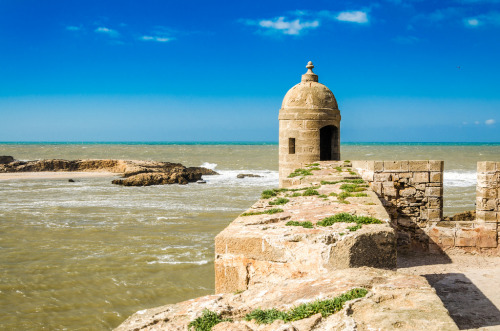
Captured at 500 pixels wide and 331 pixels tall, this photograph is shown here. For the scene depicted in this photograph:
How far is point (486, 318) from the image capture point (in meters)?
5.52

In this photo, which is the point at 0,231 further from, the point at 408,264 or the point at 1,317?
the point at 408,264

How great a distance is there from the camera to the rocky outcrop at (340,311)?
8.09 feet

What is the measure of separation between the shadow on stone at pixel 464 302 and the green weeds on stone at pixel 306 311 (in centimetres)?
314

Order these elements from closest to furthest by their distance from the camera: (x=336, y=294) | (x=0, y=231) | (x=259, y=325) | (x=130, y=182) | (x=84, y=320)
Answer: (x=259, y=325), (x=336, y=294), (x=84, y=320), (x=0, y=231), (x=130, y=182)

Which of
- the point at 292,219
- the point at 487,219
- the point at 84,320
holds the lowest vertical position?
the point at 84,320

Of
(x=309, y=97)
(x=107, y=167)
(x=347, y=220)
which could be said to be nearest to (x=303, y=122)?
(x=309, y=97)

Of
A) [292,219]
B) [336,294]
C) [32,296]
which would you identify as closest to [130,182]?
[32,296]

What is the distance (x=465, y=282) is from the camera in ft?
23.1

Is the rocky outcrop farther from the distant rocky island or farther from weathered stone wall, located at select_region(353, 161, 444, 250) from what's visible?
the distant rocky island

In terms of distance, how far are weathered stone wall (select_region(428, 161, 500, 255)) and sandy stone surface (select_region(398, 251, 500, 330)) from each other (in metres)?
0.20

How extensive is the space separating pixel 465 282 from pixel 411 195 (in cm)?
227

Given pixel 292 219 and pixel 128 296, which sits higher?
pixel 292 219

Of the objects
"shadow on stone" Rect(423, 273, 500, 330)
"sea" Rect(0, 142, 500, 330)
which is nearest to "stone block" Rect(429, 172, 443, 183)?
"shadow on stone" Rect(423, 273, 500, 330)

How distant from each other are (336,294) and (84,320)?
5741 millimetres
